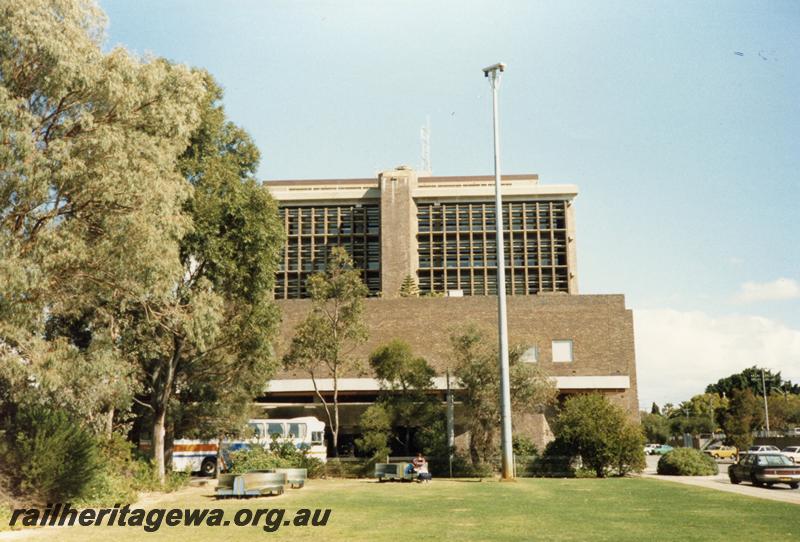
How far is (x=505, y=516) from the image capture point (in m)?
15.9

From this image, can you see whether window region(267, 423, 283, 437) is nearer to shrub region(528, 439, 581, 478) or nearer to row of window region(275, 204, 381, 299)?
shrub region(528, 439, 581, 478)

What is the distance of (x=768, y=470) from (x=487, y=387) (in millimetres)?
12654

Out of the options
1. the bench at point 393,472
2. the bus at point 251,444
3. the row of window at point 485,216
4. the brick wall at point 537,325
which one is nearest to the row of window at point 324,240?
the row of window at point 485,216

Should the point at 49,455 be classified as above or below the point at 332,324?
below

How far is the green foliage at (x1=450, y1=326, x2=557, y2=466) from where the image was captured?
35.4 metres

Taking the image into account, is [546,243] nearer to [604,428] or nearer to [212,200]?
[604,428]

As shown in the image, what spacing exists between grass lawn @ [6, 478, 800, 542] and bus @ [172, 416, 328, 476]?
39.4ft

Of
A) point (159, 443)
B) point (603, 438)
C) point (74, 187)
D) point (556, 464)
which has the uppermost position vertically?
point (74, 187)

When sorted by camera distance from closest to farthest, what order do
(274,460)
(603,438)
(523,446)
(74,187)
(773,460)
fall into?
1. (74,187)
2. (773,460)
3. (274,460)
4. (603,438)
5. (523,446)

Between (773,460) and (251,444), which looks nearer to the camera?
(773,460)

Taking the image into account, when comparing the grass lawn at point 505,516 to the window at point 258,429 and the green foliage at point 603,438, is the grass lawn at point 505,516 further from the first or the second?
the window at point 258,429

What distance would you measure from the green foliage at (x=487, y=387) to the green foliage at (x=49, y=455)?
20187mm

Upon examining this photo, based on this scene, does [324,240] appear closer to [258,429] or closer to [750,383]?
[258,429]

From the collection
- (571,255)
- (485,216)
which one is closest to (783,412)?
(571,255)
